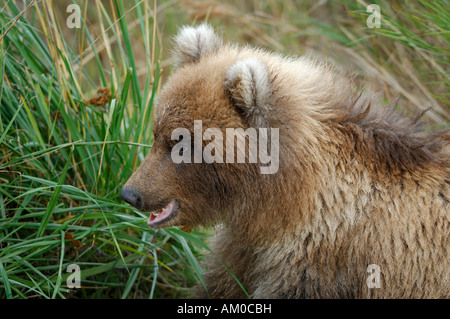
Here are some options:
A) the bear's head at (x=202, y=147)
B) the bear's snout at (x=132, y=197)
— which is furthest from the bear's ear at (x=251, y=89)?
the bear's snout at (x=132, y=197)

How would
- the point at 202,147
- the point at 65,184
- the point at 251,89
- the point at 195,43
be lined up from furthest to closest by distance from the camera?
the point at 65,184 → the point at 195,43 → the point at 202,147 → the point at 251,89

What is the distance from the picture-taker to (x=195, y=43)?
4.21m

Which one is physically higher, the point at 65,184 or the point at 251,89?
the point at 251,89

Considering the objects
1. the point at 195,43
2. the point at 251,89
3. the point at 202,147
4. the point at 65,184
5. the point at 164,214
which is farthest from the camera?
the point at 65,184

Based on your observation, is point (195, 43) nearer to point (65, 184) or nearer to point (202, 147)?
point (202, 147)

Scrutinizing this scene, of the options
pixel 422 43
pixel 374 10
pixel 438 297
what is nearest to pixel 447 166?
pixel 438 297

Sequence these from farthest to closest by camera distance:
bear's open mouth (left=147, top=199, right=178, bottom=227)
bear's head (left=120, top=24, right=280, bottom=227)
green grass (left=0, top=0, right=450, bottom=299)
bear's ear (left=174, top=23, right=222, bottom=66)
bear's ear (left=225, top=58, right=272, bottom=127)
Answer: bear's ear (left=174, top=23, right=222, bottom=66) → green grass (left=0, top=0, right=450, bottom=299) → bear's open mouth (left=147, top=199, right=178, bottom=227) → bear's head (left=120, top=24, right=280, bottom=227) → bear's ear (left=225, top=58, right=272, bottom=127)

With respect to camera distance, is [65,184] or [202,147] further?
[65,184]

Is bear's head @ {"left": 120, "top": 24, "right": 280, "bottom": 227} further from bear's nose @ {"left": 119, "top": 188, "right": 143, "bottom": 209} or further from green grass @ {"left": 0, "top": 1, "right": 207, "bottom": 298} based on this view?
green grass @ {"left": 0, "top": 1, "right": 207, "bottom": 298}

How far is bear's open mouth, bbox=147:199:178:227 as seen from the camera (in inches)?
151

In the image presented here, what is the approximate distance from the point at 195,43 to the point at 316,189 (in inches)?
56.0

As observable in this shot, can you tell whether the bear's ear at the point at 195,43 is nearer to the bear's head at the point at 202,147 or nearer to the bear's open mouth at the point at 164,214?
the bear's head at the point at 202,147

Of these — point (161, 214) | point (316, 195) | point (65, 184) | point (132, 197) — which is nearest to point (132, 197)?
point (132, 197)

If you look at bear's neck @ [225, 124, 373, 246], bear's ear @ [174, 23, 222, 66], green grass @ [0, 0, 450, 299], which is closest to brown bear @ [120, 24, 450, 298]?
bear's neck @ [225, 124, 373, 246]
